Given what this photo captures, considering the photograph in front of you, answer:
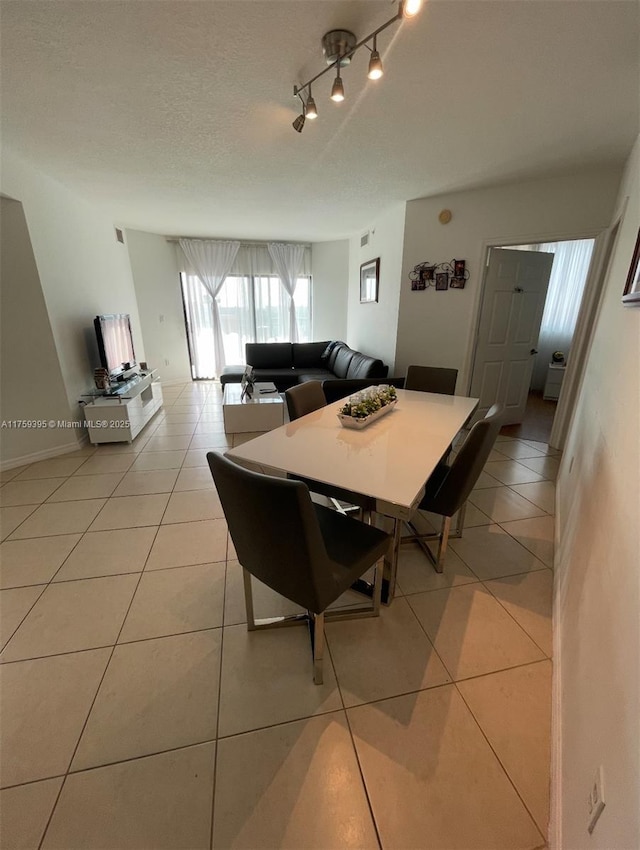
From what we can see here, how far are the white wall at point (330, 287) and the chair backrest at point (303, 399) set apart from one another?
4275mm

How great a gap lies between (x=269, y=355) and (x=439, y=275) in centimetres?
306

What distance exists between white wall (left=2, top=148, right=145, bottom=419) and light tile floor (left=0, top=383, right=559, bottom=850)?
1984mm

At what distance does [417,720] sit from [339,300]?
20.1 ft

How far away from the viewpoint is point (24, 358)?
9.62 ft

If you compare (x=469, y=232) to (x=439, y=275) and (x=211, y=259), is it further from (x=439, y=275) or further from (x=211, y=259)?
(x=211, y=259)

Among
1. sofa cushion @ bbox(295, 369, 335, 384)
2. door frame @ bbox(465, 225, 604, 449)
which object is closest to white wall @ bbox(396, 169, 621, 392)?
door frame @ bbox(465, 225, 604, 449)

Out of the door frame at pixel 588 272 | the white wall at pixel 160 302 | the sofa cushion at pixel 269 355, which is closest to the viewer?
the door frame at pixel 588 272

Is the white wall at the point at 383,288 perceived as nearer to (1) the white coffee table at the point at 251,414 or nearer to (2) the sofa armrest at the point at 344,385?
(2) the sofa armrest at the point at 344,385

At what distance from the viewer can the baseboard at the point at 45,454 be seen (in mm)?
2946

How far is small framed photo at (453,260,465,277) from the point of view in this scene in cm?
344

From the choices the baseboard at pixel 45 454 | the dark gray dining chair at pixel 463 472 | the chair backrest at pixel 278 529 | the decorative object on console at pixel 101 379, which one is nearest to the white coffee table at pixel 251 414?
the decorative object on console at pixel 101 379

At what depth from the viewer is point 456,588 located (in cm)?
174

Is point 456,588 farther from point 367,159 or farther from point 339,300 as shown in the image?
point 339,300

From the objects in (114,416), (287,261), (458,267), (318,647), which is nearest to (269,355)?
(287,261)
